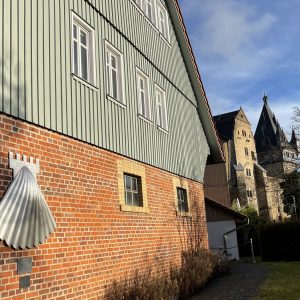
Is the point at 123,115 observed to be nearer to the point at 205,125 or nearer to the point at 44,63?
the point at 44,63

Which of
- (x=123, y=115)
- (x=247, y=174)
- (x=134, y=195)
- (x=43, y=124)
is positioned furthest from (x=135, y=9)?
(x=247, y=174)

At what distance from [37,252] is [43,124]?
2082mm

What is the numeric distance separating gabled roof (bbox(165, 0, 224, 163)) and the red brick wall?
7.75 meters

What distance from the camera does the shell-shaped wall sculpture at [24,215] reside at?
19.1ft

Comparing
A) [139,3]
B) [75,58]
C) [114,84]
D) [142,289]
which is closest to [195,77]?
[139,3]

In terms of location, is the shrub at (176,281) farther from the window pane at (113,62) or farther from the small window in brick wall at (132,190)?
the window pane at (113,62)

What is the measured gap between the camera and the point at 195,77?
55.3 ft

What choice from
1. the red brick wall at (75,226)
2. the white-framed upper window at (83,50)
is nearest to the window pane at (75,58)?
the white-framed upper window at (83,50)

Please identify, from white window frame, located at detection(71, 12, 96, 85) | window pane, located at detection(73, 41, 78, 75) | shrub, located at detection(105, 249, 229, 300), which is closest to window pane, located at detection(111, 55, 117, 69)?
white window frame, located at detection(71, 12, 96, 85)

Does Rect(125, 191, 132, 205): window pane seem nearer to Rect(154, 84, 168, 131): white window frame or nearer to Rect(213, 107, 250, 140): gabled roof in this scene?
Rect(154, 84, 168, 131): white window frame

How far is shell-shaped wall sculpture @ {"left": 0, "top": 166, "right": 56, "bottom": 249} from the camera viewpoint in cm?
583

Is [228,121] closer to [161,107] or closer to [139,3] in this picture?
[161,107]

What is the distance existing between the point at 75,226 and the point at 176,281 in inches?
159

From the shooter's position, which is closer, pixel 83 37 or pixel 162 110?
pixel 83 37
